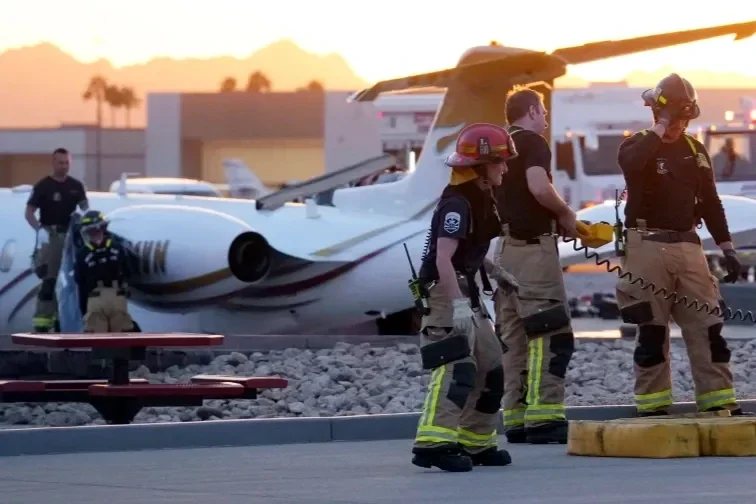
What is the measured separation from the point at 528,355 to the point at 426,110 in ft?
112

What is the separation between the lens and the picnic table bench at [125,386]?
40.1 feet

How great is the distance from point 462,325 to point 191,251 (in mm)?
11876

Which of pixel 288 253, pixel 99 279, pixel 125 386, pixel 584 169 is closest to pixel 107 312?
pixel 99 279

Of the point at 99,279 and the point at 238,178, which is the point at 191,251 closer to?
the point at 99,279

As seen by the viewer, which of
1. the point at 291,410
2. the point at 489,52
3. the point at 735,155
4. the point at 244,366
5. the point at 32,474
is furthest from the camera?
the point at 735,155

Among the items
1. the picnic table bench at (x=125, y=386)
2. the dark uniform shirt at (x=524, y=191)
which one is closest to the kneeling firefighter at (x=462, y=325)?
the dark uniform shirt at (x=524, y=191)

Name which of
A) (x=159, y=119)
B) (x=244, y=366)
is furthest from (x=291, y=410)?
(x=159, y=119)

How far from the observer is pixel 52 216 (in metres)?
20.8

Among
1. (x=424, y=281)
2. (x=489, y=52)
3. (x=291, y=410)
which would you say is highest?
(x=489, y=52)

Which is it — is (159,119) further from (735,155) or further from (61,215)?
(61,215)

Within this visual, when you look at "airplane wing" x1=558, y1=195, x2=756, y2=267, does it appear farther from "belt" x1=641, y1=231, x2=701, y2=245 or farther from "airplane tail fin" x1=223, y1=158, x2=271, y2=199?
"airplane tail fin" x1=223, y1=158, x2=271, y2=199

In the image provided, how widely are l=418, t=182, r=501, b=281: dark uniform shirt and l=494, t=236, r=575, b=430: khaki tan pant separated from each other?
3.97 ft

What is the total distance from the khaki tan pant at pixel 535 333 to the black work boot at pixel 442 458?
58.3 inches

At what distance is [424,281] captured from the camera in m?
9.64
